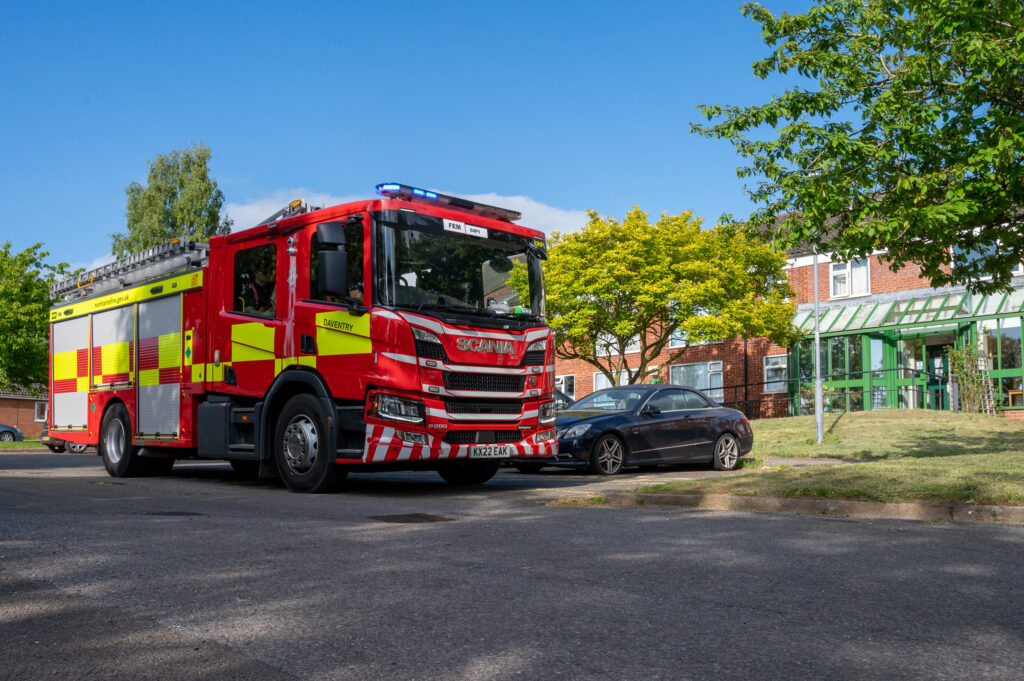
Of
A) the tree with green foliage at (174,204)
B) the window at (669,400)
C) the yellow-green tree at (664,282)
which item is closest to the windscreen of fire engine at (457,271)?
the window at (669,400)

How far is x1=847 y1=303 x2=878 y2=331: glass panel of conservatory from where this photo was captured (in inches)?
1341

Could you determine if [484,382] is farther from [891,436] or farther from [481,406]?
[891,436]

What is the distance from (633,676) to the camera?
338 centimetres

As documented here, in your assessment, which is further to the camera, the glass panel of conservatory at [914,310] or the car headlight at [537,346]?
the glass panel of conservatory at [914,310]

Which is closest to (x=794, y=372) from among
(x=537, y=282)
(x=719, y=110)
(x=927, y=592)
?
(x=719, y=110)

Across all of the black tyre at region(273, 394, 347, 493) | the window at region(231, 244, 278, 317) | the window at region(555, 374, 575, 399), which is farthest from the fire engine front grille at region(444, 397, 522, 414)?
the window at region(555, 374, 575, 399)

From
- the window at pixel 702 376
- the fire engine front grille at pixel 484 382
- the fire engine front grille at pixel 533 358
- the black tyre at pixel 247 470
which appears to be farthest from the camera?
the window at pixel 702 376

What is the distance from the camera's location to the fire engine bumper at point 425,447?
9.88 m

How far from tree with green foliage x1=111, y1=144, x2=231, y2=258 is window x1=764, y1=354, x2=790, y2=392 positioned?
30.1m

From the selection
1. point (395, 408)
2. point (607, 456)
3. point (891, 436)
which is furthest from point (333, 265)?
point (891, 436)

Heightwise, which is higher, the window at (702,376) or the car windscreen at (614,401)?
the window at (702,376)

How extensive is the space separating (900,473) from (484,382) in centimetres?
455

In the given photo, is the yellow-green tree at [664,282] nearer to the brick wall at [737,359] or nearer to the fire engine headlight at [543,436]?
the brick wall at [737,359]

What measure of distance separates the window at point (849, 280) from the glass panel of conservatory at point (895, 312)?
2335mm
